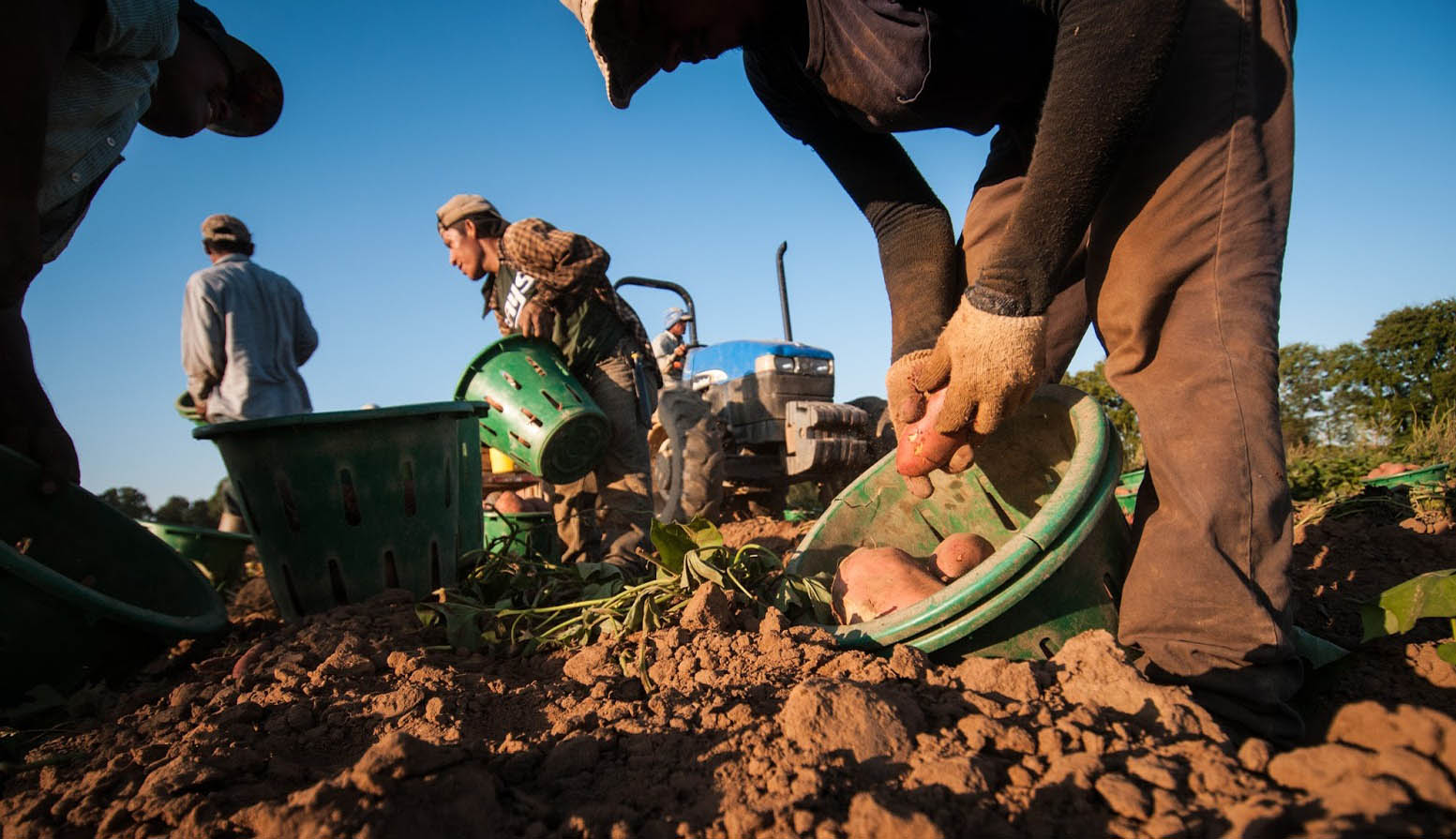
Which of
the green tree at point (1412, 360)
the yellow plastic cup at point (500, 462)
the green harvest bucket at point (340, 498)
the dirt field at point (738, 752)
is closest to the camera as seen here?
the dirt field at point (738, 752)

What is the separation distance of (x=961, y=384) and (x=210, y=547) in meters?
4.45

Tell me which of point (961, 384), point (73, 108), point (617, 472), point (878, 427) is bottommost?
point (961, 384)

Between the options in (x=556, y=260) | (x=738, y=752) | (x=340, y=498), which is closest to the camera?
(x=738, y=752)

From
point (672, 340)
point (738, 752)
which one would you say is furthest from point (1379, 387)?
point (738, 752)

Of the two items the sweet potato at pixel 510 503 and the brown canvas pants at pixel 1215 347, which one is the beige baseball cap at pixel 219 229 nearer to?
the sweet potato at pixel 510 503

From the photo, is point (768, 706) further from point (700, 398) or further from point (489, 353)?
point (700, 398)

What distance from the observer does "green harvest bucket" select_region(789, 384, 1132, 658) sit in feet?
4.59

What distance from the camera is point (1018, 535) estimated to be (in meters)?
1.43

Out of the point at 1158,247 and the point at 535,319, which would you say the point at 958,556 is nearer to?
the point at 1158,247

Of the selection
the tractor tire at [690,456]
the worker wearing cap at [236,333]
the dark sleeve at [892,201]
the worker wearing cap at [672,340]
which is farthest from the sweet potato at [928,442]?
the worker wearing cap at [672,340]

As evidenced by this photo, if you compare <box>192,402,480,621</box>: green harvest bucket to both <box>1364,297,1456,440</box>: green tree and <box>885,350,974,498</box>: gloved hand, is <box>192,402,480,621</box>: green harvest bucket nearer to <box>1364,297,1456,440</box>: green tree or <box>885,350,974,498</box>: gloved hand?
<box>885,350,974,498</box>: gloved hand

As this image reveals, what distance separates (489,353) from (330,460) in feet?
5.91

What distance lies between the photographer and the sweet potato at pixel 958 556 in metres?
Answer: 1.78

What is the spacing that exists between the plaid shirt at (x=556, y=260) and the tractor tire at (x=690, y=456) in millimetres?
1429
